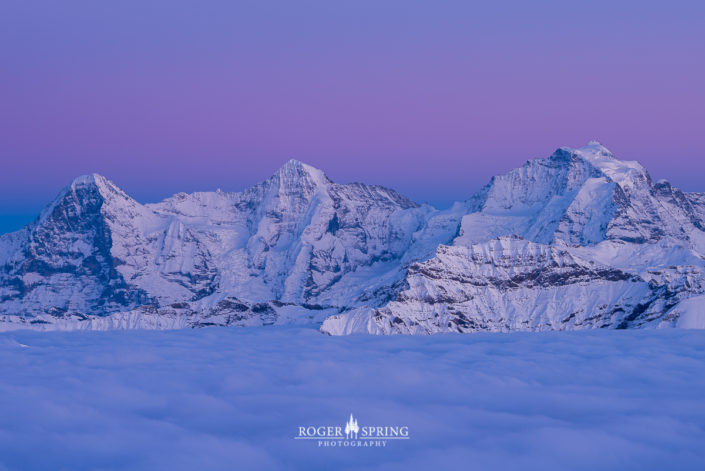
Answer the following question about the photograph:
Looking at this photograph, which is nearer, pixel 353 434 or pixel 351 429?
pixel 353 434

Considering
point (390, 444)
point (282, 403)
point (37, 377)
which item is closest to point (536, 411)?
point (390, 444)

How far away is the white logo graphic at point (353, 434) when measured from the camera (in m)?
41.5

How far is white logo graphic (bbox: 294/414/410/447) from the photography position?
41469mm

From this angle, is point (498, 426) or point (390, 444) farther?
point (498, 426)

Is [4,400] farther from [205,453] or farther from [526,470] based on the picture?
[526,470]

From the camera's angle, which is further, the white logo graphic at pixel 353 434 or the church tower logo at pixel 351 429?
the church tower logo at pixel 351 429

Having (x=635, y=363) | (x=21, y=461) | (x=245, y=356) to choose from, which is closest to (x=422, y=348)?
(x=245, y=356)

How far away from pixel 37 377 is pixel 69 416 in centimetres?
1751

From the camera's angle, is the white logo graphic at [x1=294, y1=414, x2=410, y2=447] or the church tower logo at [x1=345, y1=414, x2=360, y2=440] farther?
the church tower logo at [x1=345, y1=414, x2=360, y2=440]

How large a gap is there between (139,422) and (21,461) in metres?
8.08

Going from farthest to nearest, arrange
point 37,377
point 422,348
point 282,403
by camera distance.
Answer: point 422,348 < point 37,377 < point 282,403

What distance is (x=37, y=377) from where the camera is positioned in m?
63.2

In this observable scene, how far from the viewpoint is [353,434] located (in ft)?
140

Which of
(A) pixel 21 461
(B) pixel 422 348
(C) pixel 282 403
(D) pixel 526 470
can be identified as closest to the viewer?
(D) pixel 526 470
